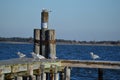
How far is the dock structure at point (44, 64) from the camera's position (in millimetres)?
19828

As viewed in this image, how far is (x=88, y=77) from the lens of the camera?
149ft

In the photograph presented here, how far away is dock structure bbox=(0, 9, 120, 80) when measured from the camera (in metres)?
19.8

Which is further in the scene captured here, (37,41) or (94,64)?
(37,41)

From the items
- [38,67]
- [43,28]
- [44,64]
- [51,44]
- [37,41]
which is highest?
[43,28]

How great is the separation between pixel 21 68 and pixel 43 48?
14.1 ft

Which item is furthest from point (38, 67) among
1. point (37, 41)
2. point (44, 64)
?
point (37, 41)

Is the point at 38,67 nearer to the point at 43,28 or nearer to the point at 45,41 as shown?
the point at 45,41

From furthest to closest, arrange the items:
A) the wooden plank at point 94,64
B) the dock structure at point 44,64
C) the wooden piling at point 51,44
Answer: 1. the wooden piling at point 51,44
2. the wooden plank at point 94,64
3. the dock structure at point 44,64

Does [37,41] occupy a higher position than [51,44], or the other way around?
[37,41]

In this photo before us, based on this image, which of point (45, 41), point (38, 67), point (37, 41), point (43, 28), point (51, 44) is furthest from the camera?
point (43, 28)

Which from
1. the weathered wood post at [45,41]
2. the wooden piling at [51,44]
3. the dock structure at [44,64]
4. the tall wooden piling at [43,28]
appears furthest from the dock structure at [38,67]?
the tall wooden piling at [43,28]

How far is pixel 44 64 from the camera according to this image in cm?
2202

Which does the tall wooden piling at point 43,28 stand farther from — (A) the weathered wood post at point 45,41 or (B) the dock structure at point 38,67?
(B) the dock structure at point 38,67

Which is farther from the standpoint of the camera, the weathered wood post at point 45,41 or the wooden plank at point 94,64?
the weathered wood post at point 45,41
